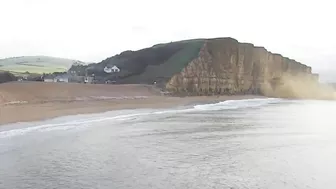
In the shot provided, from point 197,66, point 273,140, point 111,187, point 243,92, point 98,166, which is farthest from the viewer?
point 243,92

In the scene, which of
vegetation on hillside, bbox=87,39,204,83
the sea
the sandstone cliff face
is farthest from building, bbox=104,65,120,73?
the sea

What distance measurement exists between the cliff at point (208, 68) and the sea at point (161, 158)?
4143cm

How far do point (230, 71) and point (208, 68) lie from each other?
6.81 m

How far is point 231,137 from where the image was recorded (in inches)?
727

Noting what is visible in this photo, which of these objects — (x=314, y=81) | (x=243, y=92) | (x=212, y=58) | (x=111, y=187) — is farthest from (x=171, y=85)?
(x=314, y=81)

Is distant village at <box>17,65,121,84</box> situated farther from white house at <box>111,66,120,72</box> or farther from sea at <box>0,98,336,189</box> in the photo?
sea at <box>0,98,336,189</box>

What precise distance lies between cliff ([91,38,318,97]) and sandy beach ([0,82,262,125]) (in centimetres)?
1546

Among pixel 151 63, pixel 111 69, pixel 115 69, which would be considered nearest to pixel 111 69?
pixel 111 69

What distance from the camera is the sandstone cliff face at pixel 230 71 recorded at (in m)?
67.2

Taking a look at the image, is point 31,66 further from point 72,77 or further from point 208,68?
point 208,68

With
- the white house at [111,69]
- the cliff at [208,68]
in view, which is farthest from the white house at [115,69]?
the cliff at [208,68]

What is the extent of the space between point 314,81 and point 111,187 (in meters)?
108

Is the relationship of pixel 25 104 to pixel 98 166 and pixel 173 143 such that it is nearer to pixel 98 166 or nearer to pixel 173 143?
pixel 173 143

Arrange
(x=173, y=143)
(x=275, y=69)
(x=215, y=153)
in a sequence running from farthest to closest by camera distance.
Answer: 1. (x=275, y=69)
2. (x=173, y=143)
3. (x=215, y=153)
